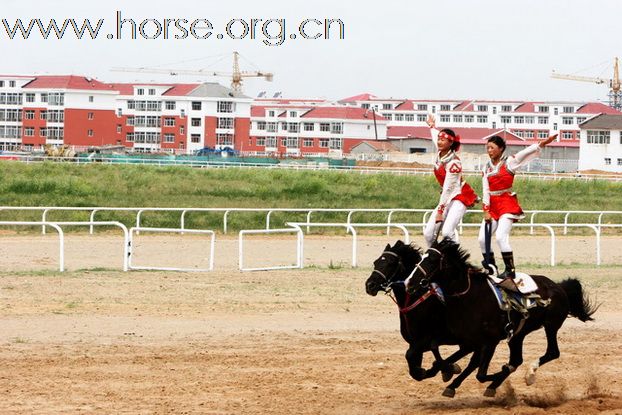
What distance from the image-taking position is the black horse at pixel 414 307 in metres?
8.46

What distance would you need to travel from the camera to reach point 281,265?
70.6ft

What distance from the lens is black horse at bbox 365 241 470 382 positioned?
27.8ft

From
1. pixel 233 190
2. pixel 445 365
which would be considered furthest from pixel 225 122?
pixel 445 365

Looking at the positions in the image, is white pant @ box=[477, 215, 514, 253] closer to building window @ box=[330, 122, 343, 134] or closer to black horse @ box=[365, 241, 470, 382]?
black horse @ box=[365, 241, 470, 382]

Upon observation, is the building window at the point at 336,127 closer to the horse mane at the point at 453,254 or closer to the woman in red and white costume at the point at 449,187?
the woman in red and white costume at the point at 449,187

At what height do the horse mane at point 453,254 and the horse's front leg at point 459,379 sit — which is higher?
the horse mane at point 453,254

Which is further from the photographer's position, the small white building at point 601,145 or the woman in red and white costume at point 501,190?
the small white building at point 601,145

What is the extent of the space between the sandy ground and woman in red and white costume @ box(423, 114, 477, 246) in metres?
1.43

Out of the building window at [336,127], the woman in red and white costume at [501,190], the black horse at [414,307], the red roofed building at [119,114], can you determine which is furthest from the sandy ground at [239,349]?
the building window at [336,127]

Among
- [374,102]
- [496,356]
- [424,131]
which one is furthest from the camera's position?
[374,102]

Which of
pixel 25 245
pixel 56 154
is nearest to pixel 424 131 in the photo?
pixel 56 154

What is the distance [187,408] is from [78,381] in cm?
138

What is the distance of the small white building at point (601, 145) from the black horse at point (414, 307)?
258 feet

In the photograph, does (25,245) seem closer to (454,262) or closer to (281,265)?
(281,265)
